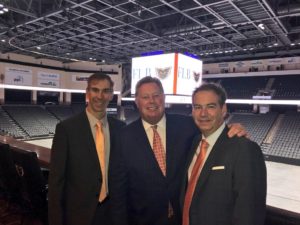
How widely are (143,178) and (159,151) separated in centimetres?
24

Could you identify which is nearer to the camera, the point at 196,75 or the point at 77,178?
the point at 77,178

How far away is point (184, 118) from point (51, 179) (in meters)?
1.22

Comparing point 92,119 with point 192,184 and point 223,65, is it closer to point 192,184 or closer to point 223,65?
point 192,184

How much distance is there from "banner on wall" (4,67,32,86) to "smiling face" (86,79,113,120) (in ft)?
60.5

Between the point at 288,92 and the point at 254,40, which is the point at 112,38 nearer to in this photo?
the point at 254,40

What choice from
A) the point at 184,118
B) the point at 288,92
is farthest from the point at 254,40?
the point at 184,118

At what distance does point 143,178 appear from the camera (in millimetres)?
1959

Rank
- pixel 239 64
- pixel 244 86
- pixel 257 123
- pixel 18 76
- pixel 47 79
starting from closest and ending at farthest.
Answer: pixel 257 123 < pixel 18 76 < pixel 239 64 < pixel 244 86 < pixel 47 79

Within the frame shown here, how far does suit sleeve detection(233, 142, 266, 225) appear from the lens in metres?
1.37

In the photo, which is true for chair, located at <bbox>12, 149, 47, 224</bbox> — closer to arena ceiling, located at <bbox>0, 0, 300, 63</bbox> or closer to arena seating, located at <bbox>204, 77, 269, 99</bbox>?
arena ceiling, located at <bbox>0, 0, 300, 63</bbox>

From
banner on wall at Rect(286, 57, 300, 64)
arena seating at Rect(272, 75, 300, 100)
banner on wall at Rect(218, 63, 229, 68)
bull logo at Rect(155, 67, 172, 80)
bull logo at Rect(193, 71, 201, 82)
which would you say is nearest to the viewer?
bull logo at Rect(155, 67, 172, 80)

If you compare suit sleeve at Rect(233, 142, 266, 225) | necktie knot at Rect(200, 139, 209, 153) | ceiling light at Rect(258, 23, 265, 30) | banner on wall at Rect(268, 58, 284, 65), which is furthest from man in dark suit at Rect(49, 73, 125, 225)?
banner on wall at Rect(268, 58, 284, 65)

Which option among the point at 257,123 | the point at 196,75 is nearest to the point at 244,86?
the point at 257,123

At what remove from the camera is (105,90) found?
239cm
